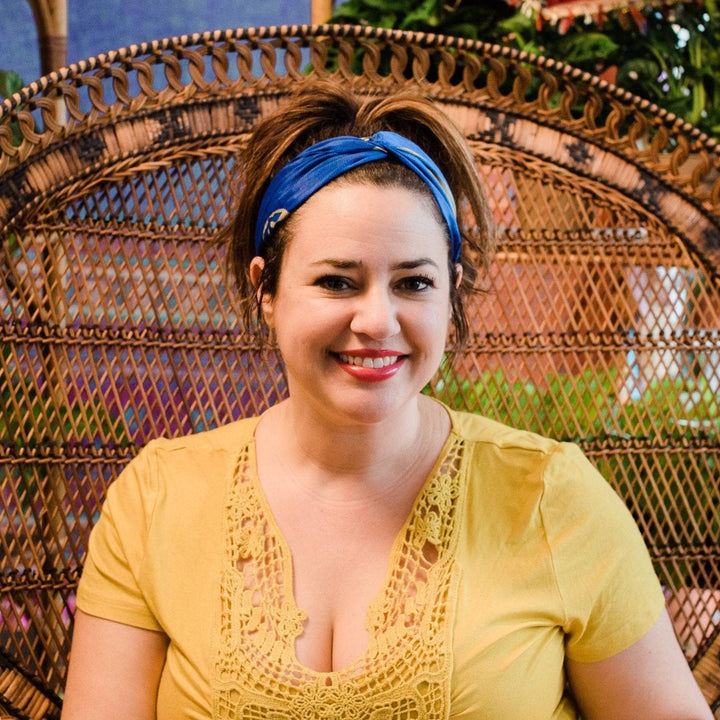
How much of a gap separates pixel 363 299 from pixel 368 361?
0.24ft

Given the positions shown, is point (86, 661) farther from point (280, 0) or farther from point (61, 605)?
point (280, 0)

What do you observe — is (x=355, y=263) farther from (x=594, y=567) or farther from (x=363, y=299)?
(x=594, y=567)

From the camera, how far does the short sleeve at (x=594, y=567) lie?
1.13 metres

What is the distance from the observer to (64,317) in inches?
56.2

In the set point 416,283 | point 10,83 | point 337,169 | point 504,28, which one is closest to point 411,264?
point 416,283

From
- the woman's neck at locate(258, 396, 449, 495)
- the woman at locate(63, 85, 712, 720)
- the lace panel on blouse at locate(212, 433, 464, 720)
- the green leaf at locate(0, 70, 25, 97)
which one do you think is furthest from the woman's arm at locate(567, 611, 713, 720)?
the green leaf at locate(0, 70, 25, 97)

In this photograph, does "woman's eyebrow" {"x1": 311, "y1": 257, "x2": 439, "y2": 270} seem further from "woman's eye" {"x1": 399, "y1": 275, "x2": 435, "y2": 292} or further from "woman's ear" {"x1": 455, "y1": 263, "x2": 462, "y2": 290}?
"woman's ear" {"x1": 455, "y1": 263, "x2": 462, "y2": 290}

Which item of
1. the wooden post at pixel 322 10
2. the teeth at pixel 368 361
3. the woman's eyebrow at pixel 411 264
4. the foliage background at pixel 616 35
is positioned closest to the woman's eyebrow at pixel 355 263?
the woman's eyebrow at pixel 411 264

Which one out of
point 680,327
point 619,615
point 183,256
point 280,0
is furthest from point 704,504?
point 280,0

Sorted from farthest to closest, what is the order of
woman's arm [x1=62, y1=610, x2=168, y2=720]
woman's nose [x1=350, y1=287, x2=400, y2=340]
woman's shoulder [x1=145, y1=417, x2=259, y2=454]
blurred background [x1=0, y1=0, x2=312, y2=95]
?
1. blurred background [x1=0, y1=0, x2=312, y2=95]
2. woman's shoulder [x1=145, y1=417, x2=259, y2=454]
3. woman's arm [x1=62, y1=610, x2=168, y2=720]
4. woman's nose [x1=350, y1=287, x2=400, y2=340]

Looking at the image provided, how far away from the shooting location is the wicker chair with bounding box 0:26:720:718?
4.59 ft

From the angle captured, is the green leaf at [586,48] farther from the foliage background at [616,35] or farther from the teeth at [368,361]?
the teeth at [368,361]

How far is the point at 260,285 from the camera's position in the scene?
1192 mm

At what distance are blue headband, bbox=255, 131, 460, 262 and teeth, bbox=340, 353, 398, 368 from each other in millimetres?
194
